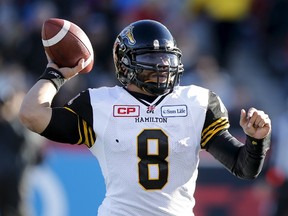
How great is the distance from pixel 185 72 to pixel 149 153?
6.91m

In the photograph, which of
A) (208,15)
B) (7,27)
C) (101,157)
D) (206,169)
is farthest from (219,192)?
(101,157)

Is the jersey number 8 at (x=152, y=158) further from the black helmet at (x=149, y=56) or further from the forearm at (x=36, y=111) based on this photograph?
the forearm at (x=36, y=111)

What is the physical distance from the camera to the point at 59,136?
15.1 feet

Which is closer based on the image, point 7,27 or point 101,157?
point 101,157

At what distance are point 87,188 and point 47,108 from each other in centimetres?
540

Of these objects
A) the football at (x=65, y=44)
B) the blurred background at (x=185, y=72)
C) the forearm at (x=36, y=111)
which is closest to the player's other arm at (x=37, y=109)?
the forearm at (x=36, y=111)

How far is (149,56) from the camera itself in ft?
15.3

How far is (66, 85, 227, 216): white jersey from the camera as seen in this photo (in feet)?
14.9

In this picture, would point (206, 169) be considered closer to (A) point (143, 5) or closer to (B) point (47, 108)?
(A) point (143, 5)

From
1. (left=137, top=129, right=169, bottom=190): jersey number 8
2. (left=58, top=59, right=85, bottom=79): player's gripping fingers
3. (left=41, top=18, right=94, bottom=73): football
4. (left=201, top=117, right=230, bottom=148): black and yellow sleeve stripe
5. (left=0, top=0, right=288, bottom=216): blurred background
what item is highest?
(left=41, top=18, right=94, bottom=73): football

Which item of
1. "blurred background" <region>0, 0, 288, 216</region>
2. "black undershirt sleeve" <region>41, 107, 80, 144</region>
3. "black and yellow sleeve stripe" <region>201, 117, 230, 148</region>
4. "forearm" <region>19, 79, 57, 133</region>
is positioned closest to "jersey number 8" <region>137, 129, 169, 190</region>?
"black and yellow sleeve stripe" <region>201, 117, 230, 148</region>

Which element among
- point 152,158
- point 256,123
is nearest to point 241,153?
point 256,123

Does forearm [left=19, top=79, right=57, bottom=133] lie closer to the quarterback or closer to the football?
the quarterback

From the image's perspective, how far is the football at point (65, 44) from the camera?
16.3 feet
